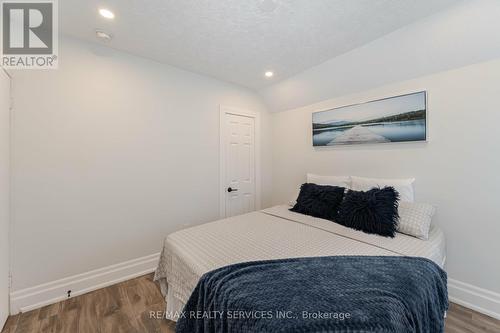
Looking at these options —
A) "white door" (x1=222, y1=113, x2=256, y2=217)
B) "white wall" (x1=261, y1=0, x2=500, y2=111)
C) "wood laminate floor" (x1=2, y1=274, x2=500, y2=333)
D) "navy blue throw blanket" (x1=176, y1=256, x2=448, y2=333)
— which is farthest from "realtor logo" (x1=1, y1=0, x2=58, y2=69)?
"white wall" (x1=261, y1=0, x2=500, y2=111)

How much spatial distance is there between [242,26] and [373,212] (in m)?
2.03

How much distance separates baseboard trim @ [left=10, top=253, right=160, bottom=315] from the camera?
185cm

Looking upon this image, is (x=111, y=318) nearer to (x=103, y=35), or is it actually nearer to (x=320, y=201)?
(x=320, y=201)

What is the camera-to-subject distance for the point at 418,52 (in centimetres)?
201

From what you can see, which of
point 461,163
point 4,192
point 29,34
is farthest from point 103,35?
point 461,163

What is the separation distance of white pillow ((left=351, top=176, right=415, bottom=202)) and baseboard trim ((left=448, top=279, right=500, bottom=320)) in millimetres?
840

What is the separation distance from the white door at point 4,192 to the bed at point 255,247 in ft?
3.79

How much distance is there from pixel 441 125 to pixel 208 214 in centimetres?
285

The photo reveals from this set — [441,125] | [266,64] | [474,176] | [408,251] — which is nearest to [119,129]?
[266,64]

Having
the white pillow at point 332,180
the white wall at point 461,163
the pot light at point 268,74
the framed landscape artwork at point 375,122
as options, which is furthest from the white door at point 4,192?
the white wall at point 461,163

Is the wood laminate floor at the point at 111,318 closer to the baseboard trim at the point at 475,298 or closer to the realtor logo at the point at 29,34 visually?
the baseboard trim at the point at 475,298

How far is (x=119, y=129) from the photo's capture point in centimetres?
234

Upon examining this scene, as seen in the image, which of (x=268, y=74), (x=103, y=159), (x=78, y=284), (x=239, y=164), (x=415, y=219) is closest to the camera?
(x=415, y=219)

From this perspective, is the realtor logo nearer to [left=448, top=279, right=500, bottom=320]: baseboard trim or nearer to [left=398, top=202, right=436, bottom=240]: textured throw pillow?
[left=398, top=202, right=436, bottom=240]: textured throw pillow
